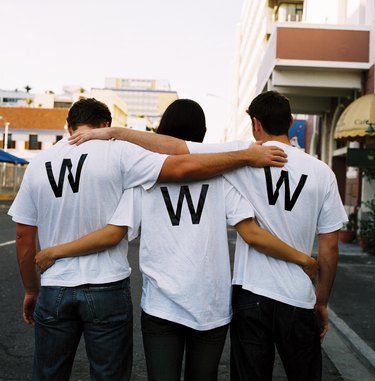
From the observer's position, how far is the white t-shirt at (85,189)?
2465 mm

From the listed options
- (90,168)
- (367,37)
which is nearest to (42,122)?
(367,37)

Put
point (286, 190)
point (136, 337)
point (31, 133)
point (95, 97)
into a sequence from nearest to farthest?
1. point (286, 190)
2. point (136, 337)
3. point (31, 133)
4. point (95, 97)

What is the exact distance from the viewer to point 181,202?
2461 millimetres

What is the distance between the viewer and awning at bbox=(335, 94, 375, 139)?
13.4 metres

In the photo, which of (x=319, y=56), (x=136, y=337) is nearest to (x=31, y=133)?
(x=319, y=56)

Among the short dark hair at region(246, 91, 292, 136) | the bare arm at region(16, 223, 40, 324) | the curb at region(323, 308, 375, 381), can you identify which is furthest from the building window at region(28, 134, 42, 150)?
the short dark hair at region(246, 91, 292, 136)

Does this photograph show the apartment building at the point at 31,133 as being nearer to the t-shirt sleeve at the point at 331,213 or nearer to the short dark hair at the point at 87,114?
the short dark hair at the point at 87,114

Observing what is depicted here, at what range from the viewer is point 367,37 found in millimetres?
15188

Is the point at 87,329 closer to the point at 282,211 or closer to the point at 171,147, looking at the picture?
the point at 171,147

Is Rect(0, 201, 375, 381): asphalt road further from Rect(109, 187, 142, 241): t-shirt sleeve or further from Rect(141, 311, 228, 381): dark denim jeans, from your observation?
Rect(109, 187, 142, 241): t-shirt sleeve

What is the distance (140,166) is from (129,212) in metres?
0.21

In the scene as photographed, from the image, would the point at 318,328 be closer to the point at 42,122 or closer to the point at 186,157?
the point at 186,157

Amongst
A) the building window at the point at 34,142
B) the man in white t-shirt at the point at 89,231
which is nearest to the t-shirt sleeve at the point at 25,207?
the man in white t-shirt at the point at 89,231

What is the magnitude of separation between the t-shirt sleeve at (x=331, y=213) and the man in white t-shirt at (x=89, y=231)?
17.5 inches
